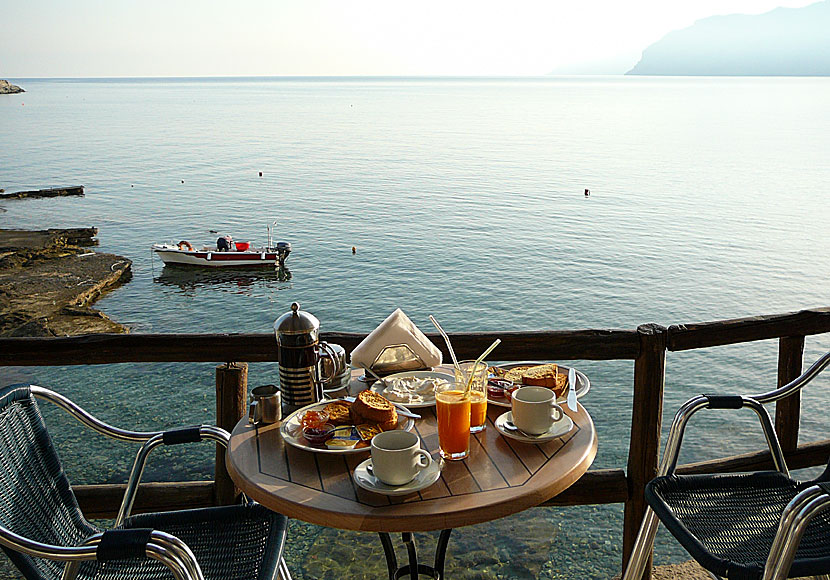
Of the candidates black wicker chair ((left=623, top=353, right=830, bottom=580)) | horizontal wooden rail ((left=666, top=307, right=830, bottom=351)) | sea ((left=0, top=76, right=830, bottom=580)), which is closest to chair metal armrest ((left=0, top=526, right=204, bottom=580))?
black wicker chair ((left=623, top=353, right=830, bottom=580))

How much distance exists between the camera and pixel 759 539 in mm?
1938

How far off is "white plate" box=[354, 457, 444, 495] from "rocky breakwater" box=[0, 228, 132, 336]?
15.9 m

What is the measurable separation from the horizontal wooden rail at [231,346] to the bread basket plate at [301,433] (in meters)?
0.66

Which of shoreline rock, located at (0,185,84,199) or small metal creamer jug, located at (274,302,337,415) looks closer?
small metal creamer jug, located at (274,302,337,415)

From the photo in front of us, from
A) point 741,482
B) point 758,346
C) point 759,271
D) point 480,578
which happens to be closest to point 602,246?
point 759,271

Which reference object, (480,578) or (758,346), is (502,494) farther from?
(758,346)

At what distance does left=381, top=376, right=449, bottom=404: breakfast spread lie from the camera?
206cm

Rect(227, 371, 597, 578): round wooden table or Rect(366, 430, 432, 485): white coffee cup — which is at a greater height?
Rect(366, 430, 432, 485): white coffee cup

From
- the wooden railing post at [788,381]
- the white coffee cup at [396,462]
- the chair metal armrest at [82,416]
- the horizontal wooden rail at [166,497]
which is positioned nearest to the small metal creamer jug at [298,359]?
the chair metal armrest at [82,416]

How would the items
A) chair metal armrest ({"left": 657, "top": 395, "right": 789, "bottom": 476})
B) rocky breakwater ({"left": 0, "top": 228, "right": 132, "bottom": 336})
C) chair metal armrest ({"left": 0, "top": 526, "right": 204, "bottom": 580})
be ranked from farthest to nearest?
rocky breakwater ({"left": 0, "top": 228, "right": 132, "bottom": 336})
chair metal armrest ({"left": 657, "top": 395, "right": 789, "bottom": 476})
chair metal armrest ({"left": 0, "top": 526, "right": 204, "bottom": 580})

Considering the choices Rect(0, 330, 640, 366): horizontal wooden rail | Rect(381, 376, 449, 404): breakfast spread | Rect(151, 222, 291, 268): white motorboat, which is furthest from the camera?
Rect(151, 222, 291, 268): white motorboat

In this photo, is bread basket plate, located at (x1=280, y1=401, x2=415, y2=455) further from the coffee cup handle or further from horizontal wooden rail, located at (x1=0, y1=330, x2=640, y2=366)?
horizontal wooden rail, located at (x1=0, y1=330, x2=640, y2=366)

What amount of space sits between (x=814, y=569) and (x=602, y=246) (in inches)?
941

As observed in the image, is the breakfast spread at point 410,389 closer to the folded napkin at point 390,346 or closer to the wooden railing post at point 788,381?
the folded napkin at point 390,346
